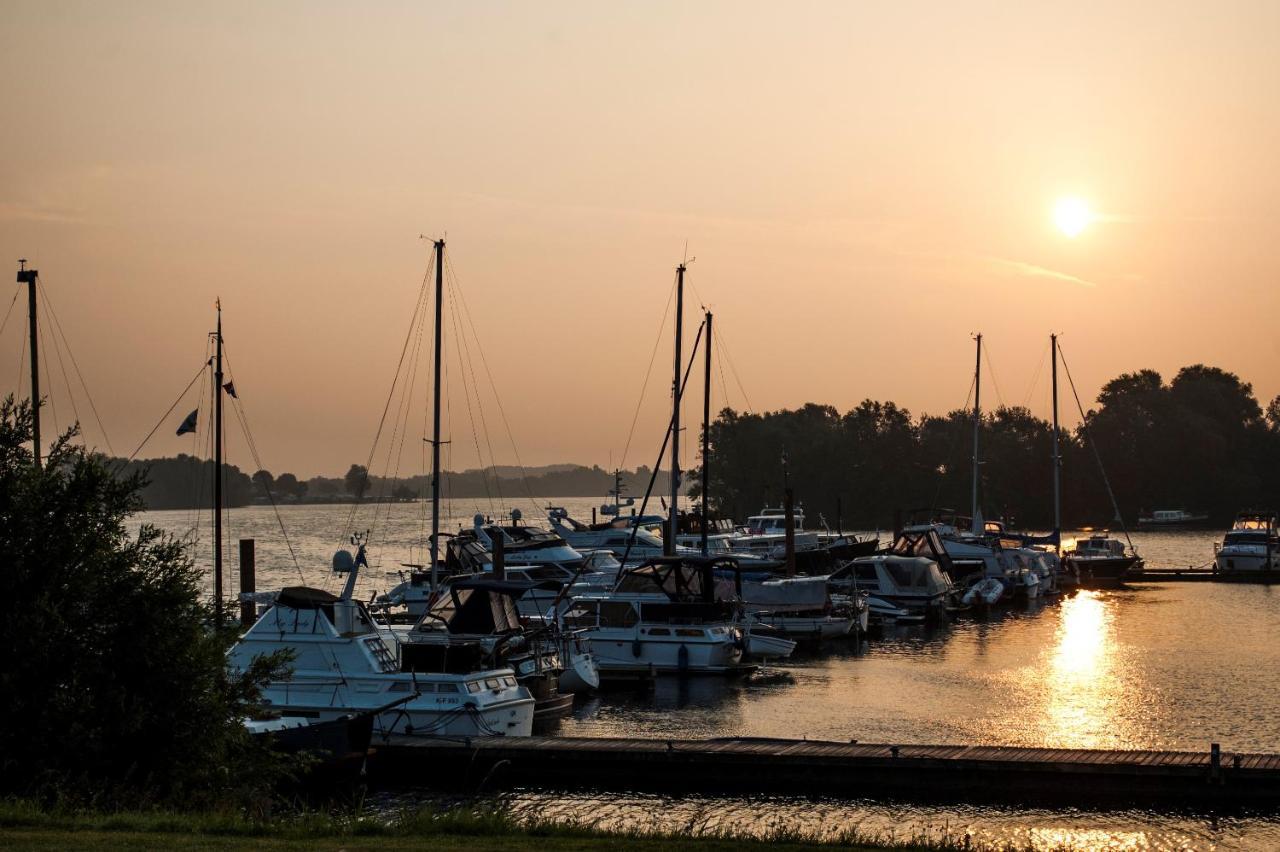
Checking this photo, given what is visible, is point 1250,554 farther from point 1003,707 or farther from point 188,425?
point 188,425

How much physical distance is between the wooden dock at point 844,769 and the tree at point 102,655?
7.86 meters

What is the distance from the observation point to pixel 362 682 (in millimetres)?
32156

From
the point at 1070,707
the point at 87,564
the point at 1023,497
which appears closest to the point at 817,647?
the point at 1070,707

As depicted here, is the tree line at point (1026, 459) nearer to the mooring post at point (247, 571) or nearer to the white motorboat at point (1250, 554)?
the white motorboat at point (1250, 554)

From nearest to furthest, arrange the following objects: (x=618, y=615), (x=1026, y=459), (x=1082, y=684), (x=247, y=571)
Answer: (x=1082, y=684) < (x=618, y=615) < (x=247, y=571) < (x=1026, y=459)

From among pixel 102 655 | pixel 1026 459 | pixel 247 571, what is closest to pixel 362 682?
pixel 102 655

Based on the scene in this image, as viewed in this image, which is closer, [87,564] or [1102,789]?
[87,564]

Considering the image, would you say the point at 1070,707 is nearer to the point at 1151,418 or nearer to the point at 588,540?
the point at 588,540

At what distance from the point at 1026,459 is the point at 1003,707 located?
139 m

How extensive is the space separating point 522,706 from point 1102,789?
12836mm

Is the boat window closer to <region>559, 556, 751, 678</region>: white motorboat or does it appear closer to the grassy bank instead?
<region>559, 556, 751, 678</region>: white motorboat

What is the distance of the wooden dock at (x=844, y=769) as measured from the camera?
25.2 metres

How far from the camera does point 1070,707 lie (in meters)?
39.4

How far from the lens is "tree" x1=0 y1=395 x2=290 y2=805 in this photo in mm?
18703
